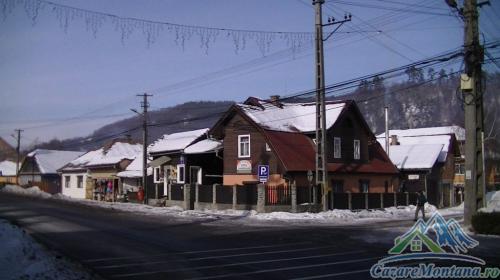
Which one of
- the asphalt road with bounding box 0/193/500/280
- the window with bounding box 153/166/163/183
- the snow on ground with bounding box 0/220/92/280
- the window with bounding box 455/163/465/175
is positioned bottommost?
the asphalt road with bounding box 0/193/500/280

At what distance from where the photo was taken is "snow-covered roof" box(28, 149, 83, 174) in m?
80.0

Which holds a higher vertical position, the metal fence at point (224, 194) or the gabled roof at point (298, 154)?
the gabled roof at point (298, 154)

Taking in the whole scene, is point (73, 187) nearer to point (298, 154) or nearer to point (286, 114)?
point (286, 114)

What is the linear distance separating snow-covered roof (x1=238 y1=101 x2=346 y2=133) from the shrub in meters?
20.0

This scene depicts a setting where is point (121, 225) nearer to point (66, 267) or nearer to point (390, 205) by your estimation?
point (66, 267)

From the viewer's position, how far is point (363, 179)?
42.7m

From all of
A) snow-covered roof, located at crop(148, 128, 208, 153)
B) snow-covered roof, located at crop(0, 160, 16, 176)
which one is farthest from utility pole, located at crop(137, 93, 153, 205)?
snow-covered roof, located at crop(0, 160, 16, 176)

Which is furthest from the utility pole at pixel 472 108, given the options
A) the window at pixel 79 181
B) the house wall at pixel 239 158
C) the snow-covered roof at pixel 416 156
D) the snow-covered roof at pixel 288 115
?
the window at pixel 79 181

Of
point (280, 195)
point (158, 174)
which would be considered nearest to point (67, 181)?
point (158, 174)

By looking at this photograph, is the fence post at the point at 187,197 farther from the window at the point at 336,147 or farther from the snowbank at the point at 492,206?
the snowbank at the point at 492,206

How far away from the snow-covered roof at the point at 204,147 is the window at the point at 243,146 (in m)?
2.76

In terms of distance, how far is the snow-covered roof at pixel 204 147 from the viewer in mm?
42500

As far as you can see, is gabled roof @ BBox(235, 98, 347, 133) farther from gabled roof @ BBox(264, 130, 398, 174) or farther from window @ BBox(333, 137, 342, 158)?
window @ BBox(333, 137, 342, 158)

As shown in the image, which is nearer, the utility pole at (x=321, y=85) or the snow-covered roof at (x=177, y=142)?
the utility pole at (x=321, y=85)
